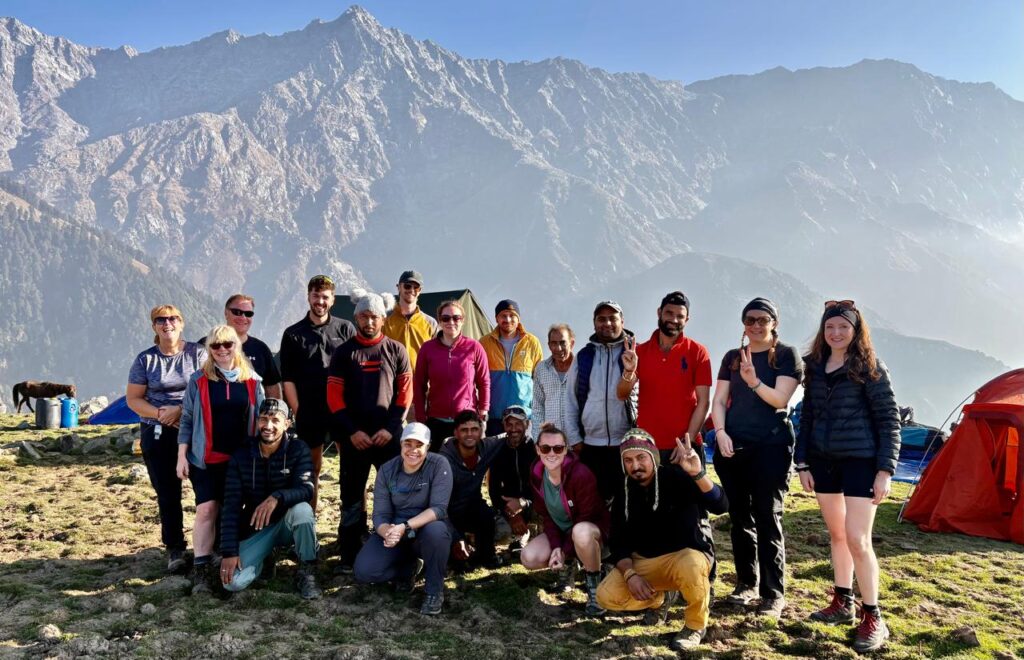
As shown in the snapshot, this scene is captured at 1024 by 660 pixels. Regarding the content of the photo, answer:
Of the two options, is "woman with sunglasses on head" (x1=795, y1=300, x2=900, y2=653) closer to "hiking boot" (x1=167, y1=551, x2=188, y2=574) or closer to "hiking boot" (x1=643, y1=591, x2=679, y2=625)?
"hiking boot" (x1=643, y1=591, x2=679, y2=625)

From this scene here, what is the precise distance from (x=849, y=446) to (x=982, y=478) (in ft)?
18.6

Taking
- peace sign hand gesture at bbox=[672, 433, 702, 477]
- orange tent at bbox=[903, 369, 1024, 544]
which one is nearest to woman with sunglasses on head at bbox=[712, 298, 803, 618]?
peace sign hand gesture at bbox=[672, 433, 702, 477]

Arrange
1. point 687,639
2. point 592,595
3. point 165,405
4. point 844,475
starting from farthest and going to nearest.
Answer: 1. point 165,405
2. point 592,595
3. point 844,475
4. point 687,639

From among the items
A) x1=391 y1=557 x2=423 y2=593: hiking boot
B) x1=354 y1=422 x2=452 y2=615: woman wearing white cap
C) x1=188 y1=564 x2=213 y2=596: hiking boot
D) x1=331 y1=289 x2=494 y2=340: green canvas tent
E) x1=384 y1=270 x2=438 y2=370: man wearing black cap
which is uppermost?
x1=331 y1=289 x2=494 y2=340: green canvas tent

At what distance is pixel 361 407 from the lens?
236 inches

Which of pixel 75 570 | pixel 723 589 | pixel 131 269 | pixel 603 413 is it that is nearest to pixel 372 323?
pixel 603 413

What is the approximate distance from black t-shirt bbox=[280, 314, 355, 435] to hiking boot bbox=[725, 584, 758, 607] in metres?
4.13

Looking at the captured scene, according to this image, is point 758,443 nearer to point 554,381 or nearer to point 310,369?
point 554,381

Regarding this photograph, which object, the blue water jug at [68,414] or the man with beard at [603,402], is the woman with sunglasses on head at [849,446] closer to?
the man with beard at [603,402]

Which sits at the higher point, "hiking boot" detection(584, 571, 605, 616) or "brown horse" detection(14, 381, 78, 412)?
"brown horse" detection(14, 381, 78, 412)

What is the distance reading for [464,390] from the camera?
649cm

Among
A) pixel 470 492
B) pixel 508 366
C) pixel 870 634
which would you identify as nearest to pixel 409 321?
pixel 508 366

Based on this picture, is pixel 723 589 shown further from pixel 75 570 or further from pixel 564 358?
pixel 75 570

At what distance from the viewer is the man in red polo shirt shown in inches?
215
